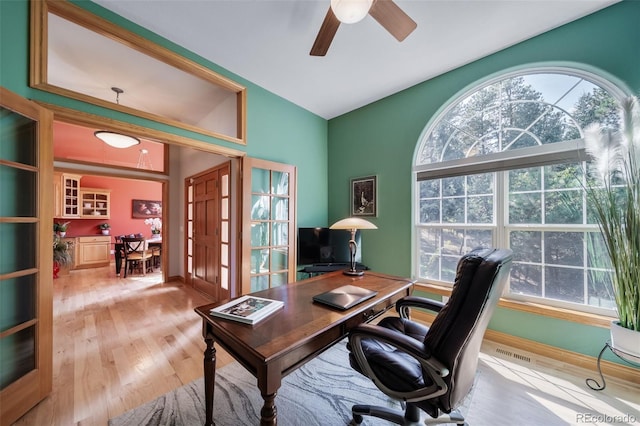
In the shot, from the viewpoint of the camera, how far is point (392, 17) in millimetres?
1572

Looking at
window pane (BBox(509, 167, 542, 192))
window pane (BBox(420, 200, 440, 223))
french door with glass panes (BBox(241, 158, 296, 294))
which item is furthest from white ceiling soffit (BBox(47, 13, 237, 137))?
window pane (BBox(509, 167, 542, 192))

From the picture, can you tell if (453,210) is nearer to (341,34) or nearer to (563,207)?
(563,207)

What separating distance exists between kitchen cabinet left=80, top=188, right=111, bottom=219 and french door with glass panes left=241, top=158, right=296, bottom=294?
5.75m

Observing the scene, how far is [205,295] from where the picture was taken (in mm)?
3758

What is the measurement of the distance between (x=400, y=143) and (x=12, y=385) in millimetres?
3875

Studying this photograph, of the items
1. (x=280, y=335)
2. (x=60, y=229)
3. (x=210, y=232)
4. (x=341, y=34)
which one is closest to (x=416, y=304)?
(x=280, y=335)

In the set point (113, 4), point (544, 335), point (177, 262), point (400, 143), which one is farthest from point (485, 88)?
point (177, 262)

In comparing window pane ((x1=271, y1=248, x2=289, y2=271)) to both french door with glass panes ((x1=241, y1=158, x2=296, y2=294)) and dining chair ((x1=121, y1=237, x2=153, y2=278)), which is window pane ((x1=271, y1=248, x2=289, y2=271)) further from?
dining chair ((x1=121, y1=237, x2=153, y2=278))

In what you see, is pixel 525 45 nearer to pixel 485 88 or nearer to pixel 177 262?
pixel 485 88

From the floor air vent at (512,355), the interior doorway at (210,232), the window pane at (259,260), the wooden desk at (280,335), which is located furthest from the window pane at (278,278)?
the floor air vent at (512,355)

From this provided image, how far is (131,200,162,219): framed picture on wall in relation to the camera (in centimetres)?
659

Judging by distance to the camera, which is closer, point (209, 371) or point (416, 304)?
point (209, 371)

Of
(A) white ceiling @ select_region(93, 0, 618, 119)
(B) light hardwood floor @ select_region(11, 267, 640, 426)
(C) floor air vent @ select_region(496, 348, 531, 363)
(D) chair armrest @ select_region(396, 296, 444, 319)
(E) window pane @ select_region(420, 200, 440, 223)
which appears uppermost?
(A) white ceiling @ select_region(93, 0, 618, 119)

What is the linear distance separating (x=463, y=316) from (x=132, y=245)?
6.05 meters
